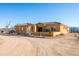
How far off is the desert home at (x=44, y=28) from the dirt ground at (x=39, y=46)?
0.09m

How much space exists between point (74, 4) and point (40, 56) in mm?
937

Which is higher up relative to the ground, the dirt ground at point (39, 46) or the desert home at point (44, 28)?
the desert home at point (44, 28)

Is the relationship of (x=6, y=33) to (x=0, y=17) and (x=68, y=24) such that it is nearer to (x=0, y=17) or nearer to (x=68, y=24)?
(x=0, y=17)

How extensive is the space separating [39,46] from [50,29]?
12.6 inches

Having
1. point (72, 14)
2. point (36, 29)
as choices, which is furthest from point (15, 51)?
point (72, 14)

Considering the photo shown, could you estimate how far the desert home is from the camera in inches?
A: 136

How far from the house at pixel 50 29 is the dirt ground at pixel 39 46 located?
81 millimetres

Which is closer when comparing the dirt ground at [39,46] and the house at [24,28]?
the dirt ground at [39,46]

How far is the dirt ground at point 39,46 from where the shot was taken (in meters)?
3.36

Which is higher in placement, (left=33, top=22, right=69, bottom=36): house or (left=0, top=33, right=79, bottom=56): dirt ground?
(left=33, top=22, right=69, bottom=36): house

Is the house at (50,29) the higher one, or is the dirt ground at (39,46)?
the house at (50,29)

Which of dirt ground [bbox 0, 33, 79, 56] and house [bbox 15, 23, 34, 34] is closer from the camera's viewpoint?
dirt ground [bbox 0, 33, 79, 56]

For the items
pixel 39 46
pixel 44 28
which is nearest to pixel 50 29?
pixel 44 28

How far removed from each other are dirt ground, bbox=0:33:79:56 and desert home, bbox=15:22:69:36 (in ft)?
0.30
